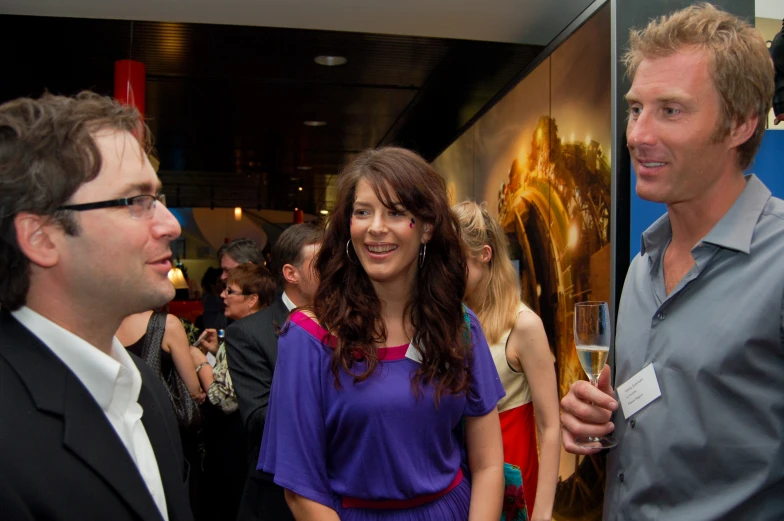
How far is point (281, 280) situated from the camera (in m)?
3.11

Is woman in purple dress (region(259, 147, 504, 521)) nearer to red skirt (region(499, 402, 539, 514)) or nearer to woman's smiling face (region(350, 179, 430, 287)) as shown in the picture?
woman's smiling face (region(350, 179, 430, 287))

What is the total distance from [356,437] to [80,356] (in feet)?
2.52

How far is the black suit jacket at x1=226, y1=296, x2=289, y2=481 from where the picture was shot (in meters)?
2.43

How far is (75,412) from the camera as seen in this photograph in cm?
103

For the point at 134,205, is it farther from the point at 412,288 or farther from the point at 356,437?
the point at 412,288

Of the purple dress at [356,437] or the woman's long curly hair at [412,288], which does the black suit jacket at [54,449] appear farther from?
the woman's long curly hair at [412,288]

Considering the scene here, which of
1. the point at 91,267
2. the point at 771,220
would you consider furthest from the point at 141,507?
the point at 771,220

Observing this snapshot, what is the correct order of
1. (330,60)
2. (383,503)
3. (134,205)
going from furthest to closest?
1. (330,60)
2. (383,503)
3. (134,205)

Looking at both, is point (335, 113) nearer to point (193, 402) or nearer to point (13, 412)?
point (193, 402)

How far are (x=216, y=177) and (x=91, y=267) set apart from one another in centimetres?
1309

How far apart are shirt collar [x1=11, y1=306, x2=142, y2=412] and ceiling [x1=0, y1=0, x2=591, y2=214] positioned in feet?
8.26

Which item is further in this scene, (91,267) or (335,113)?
(335,113)

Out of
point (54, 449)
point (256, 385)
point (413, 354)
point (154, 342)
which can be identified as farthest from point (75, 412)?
point (154, 342)

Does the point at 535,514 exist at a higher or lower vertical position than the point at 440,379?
lower
